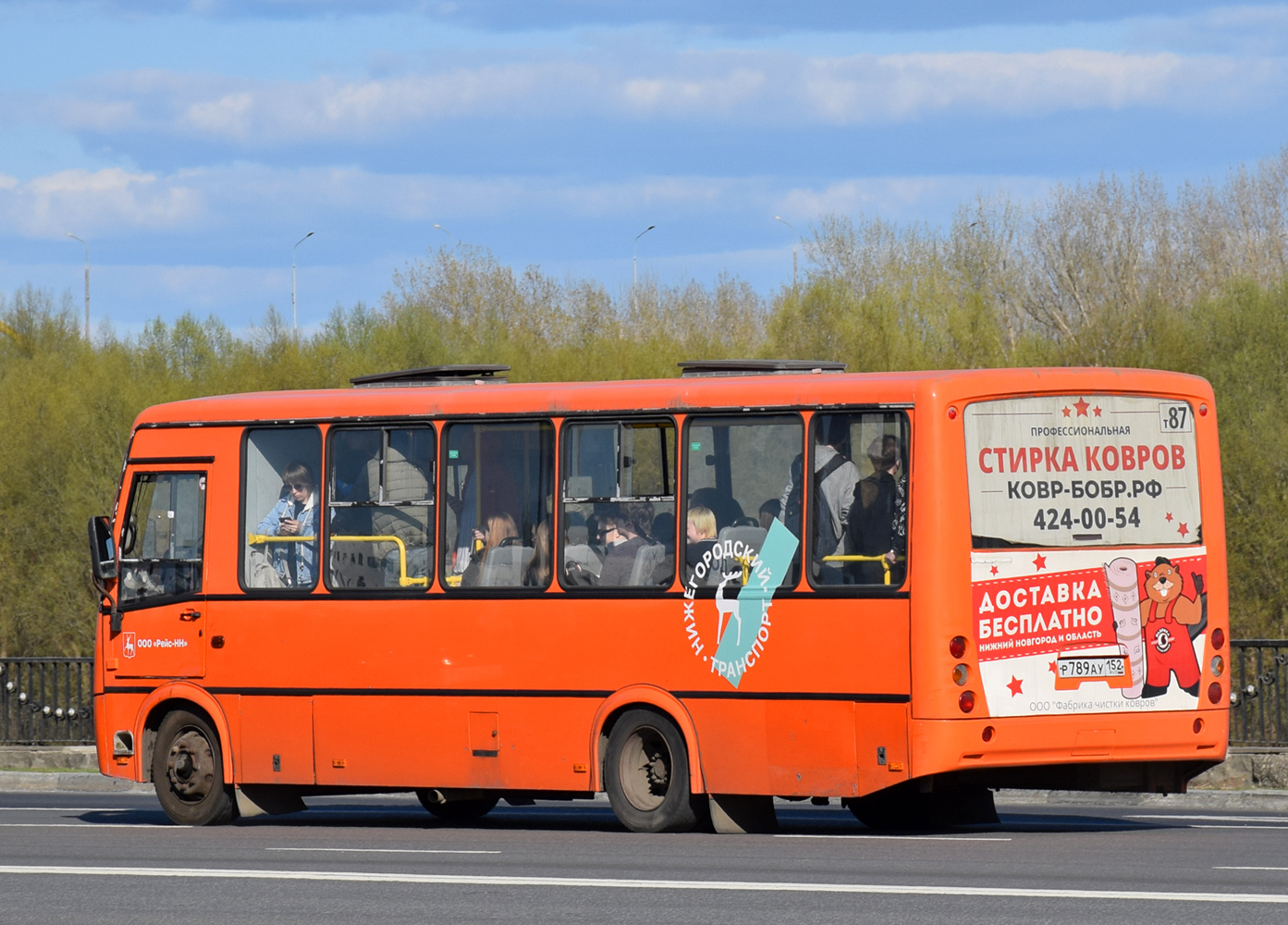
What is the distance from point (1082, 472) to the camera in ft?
42.4

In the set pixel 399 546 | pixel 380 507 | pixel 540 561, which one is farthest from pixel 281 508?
pixel 540 561

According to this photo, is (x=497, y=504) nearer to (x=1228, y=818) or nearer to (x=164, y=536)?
(x=164, y=536)

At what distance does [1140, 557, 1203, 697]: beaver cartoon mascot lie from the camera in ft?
42.6

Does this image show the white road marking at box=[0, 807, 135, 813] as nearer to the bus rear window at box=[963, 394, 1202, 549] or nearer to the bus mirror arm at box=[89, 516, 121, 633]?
the bus mirror arm at box=[89, 516, 121, 633]

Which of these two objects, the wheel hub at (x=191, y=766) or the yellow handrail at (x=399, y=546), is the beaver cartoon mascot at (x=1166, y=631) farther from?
the wheel hub at (x=191, y=766)

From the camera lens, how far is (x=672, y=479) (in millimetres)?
13539

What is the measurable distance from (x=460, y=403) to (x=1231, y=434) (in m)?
24.5

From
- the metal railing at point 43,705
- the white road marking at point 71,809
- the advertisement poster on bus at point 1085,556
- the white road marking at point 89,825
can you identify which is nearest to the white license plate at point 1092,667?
the advertisement poster on bus at point 1085,556

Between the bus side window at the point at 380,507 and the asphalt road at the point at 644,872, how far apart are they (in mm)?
1824

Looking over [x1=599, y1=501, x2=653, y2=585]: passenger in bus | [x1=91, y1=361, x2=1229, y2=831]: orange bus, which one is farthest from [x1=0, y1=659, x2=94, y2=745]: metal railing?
[x1=599, y1=501, x2=653, y2=585]: passenger in bus

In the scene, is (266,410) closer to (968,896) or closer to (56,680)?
(968,896)

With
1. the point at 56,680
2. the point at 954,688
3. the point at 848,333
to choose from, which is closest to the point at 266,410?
the point at 954,688

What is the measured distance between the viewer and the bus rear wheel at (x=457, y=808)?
15977 mm

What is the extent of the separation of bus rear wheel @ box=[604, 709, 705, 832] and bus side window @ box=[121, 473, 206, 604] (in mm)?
3730
